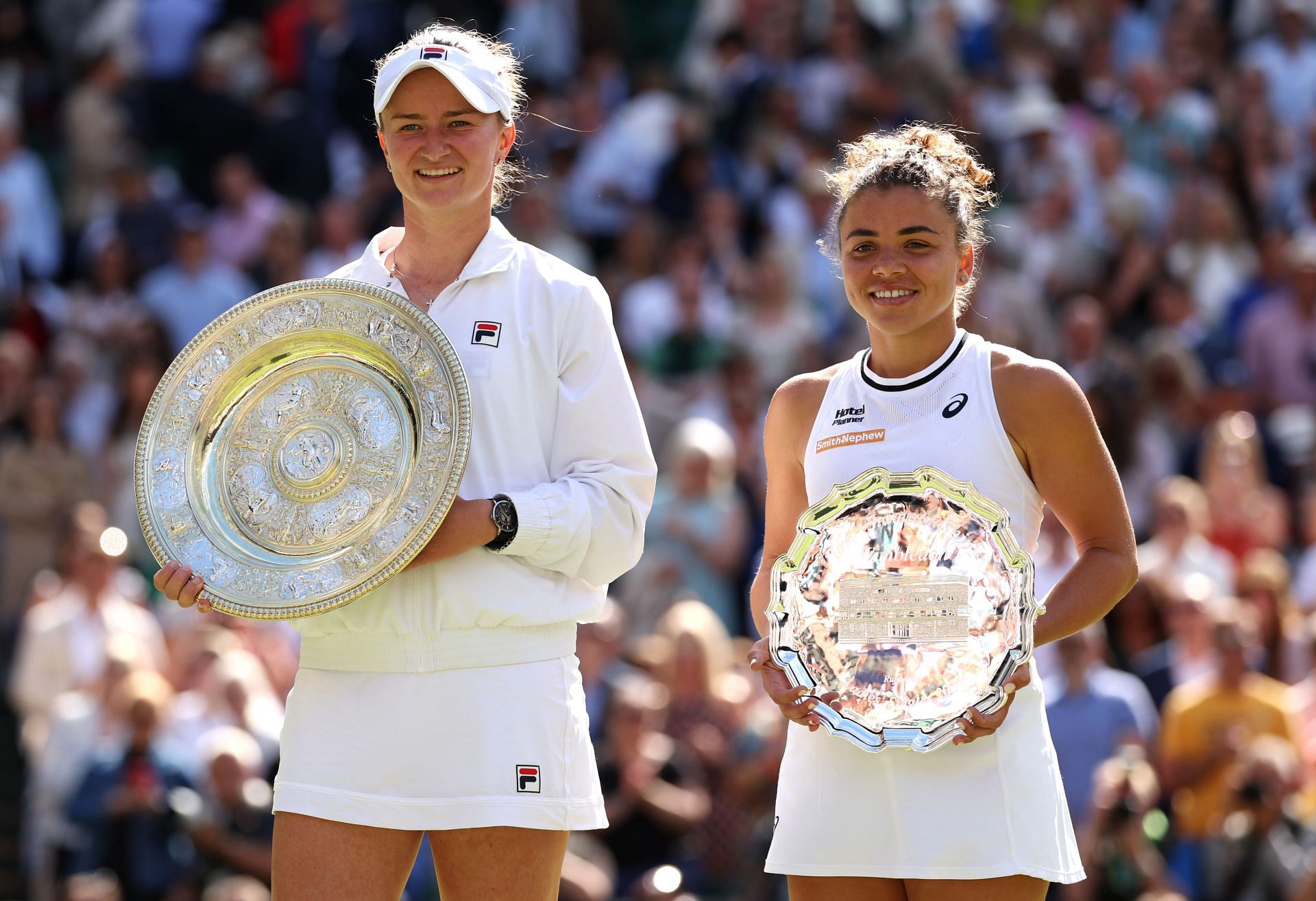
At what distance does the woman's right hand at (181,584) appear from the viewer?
140 inches

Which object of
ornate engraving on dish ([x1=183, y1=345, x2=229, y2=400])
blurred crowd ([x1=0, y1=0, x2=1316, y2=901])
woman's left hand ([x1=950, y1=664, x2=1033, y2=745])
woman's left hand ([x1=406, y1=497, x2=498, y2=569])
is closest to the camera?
woman's left hand ([x1=950, y1=664, x2=1033, y2=745])

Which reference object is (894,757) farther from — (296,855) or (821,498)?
(296,855)

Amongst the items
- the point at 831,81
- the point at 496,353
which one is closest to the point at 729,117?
the point at 831,81

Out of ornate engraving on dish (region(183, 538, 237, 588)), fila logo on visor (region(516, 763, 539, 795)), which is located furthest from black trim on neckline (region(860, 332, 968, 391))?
ornate engraving on dish (region(183, 538, 237, 588))

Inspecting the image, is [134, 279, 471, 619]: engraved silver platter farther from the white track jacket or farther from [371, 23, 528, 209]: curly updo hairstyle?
[371, 23, 528, 209]: curly updo hairstyle

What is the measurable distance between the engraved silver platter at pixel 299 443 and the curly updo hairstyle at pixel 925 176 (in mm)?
787

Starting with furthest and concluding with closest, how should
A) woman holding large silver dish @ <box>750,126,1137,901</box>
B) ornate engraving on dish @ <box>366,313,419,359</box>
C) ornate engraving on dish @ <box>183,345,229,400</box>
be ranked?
ornate engraving on dish @ <box>183,345,229,400</box>
ornate engraving on dish @ <box>366,313,419,359</box>
woman holding large silver dish @ <box>750,126,1137,901</box>

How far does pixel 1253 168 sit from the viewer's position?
11.9 m

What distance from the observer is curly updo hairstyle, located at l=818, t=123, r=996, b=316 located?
3.61 meters

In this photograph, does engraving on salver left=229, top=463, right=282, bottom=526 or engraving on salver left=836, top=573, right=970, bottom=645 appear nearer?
A: engraving on salver left=836, top=573, right=970, bottom=645

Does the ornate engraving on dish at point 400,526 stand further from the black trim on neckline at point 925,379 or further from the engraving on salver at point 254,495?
the black trim on neckline at point 925,379

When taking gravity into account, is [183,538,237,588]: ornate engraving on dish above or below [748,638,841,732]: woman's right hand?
above

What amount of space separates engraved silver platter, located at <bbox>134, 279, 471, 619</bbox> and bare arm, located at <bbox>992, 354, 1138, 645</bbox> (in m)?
0.97

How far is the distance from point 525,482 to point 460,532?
23 cm
